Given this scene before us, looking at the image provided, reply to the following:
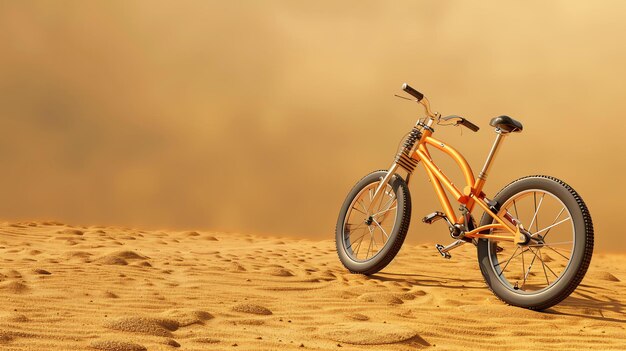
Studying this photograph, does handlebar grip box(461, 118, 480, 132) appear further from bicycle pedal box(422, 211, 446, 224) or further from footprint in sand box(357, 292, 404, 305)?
footprint in sand box(357, 292, 404, 305)

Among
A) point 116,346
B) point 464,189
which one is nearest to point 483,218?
point 464,189

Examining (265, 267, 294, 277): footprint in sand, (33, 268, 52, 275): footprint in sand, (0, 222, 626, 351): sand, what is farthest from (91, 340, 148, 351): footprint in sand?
(265, 267, 294, 277): footprint in sand

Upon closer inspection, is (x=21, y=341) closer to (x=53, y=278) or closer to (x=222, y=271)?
(x=53, y=278)

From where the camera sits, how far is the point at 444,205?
5.75 metres

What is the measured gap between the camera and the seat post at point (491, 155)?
5321 millimetres

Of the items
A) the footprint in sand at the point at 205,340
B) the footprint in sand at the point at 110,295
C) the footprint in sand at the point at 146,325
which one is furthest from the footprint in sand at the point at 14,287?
the footprint in sand at the point at 205,340

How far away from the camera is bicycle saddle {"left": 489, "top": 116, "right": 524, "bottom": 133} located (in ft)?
17.2

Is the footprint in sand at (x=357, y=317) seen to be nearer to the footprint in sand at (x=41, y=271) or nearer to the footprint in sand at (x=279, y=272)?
the footprint in sand at (x=279, y=272)

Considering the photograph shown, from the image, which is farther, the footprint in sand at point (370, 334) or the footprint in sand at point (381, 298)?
the footprint in sand at point (381, 298)

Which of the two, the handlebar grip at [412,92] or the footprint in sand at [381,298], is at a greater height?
the handlebar grip at [412,92]

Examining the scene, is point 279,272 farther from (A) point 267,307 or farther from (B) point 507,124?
(B) point 507,124

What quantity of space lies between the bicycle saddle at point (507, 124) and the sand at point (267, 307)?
128 cm

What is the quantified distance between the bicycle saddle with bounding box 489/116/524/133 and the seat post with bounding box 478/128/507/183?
0.14ft

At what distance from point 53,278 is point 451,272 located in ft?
11.9
